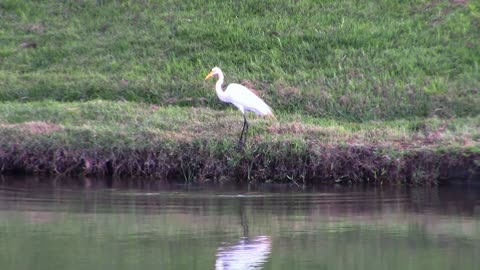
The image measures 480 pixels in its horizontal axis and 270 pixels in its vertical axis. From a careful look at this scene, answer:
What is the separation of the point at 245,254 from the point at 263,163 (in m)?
4.44

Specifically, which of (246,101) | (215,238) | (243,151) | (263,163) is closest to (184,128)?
(246,101)

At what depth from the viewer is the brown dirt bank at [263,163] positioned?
13.6 m

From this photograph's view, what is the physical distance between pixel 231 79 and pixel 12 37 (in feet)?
17.1

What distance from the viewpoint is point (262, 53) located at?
61.2 feet

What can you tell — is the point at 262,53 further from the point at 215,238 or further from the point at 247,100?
the point at 215,238

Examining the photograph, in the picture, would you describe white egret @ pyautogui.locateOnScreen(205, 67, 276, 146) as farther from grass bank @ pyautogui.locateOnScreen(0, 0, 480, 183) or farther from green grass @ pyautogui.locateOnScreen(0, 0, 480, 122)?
green grass @ pyautogui.locateOnScreen(0, 0, 480, 122)

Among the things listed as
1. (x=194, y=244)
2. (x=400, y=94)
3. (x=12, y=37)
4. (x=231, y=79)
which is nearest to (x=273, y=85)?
(x=231, y=79)

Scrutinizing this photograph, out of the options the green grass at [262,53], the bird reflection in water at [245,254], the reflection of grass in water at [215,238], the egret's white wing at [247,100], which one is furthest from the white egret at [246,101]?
the bird reflection in water at [245,254]

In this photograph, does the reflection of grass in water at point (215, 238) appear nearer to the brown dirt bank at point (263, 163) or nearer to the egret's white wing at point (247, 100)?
the brown dirt bank at point (263, 163)

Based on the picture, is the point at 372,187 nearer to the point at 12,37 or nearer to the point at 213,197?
the point at 213,197

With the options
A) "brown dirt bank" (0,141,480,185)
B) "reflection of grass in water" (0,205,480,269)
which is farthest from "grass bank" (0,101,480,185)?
"reflection of grass in water" (0,205,480,269)

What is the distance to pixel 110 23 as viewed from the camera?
20344 millimetres

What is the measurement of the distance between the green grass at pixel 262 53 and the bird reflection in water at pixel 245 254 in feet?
22.3

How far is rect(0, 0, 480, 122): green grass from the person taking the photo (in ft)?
56.0
